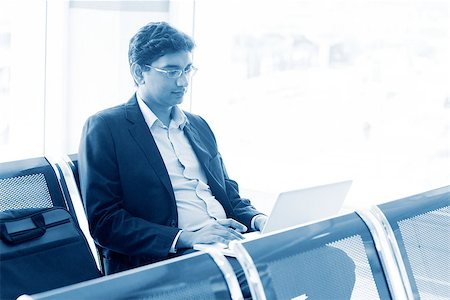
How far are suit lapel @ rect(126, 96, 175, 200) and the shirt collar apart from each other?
0.03m

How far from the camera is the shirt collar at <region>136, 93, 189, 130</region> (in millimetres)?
2330

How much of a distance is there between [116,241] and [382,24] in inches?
85.9

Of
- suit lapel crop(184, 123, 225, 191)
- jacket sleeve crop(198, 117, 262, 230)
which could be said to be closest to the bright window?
jacket sleeve crop(198, 117, 262, 230)

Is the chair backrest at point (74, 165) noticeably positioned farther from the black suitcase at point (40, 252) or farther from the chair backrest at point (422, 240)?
the chair backrest at point (422, 240)

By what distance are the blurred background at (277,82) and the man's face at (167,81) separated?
5.56ft

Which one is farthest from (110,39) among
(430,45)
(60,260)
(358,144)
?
(60,260)

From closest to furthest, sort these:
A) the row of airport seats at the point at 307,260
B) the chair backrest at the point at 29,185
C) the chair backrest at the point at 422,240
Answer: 1. the row of airport seats at the point at 307,260
2. the chair backrest at the point at 422,240
3. the chair backrest at the point at 29,185

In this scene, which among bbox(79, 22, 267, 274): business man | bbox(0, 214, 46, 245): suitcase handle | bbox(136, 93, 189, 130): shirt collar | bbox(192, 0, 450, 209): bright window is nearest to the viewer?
bbox(0, 214, 46, 245): suitcase handle

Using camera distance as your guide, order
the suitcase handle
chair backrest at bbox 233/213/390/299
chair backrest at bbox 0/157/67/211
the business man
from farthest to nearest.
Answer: the business man → chair backrest at bbox 0/157/67/211 → the suitcase handle → chair backrest at bbox 233/213/390/299

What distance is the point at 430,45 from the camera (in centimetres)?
355

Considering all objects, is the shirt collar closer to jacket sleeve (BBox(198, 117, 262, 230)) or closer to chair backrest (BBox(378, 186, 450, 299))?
jacket sleeve (BBox(198, 117, 262, 230))

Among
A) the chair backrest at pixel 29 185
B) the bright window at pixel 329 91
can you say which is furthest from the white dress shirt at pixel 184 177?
the bright window at pixel 329 91

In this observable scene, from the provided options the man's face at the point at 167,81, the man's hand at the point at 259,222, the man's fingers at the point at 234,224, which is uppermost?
the man's face at the point at 167,81

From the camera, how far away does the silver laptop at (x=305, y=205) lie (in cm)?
184
